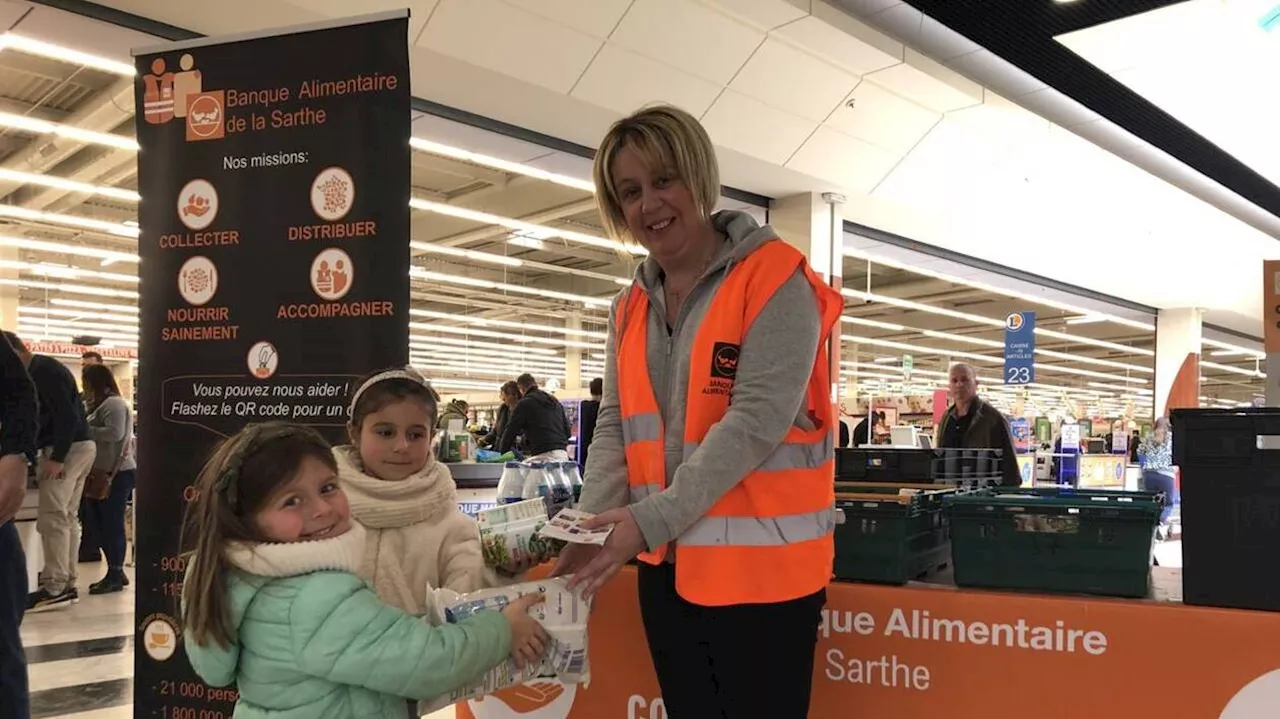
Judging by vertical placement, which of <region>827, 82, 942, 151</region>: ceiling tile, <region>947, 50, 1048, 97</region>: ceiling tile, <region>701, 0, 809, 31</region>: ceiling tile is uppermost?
<region>947, 50, 1048, 97</region>: ceiling tile

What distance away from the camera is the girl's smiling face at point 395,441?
1.95 metres

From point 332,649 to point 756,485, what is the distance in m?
0.74

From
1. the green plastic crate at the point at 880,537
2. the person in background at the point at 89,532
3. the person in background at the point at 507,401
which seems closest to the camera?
the green plastic crate at the point at 880,537

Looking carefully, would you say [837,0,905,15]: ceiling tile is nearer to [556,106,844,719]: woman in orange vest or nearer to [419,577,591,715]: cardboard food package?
[556,106,844,719]: woman in orange vest

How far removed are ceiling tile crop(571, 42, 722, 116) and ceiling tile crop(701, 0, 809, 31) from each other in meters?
0.50

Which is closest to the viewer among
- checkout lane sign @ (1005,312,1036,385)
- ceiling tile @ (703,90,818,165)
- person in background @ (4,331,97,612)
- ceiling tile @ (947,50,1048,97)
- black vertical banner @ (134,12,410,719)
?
black vertical banner @ (134,12,410,719)

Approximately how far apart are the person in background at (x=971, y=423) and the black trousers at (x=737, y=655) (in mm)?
4263

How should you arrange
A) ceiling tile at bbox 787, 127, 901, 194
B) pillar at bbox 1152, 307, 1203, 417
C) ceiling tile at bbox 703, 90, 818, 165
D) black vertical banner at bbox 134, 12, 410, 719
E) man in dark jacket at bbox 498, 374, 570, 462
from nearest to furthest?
black vertical banner at bbox 134, 12, 410, 719 < ceiling tile at bbox 703, 90, 818, 165 < ceiling tile at bbox 787, 127, 901, 194 < man in dark jacket at bbox 498, 374, 570, 462 < pillar at bbox 1152, 307, 1203, 417

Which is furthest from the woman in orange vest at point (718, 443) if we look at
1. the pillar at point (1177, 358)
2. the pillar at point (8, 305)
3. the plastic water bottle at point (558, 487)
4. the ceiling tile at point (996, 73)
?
the pillar at point (8, 305)

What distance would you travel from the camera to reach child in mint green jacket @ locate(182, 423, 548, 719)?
1488 mm

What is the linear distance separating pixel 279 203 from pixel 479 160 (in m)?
4.48

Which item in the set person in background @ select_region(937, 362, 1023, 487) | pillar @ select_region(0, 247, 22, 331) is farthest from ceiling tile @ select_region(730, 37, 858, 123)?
pillar @ select_region(0, 247, 22, 331)

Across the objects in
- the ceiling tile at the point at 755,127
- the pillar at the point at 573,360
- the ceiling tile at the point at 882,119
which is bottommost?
the pillar at the point at 573,360

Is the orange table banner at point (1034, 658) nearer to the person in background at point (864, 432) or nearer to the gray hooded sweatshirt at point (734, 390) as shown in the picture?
the gray hooded sweatshirt at point (734, 390)
